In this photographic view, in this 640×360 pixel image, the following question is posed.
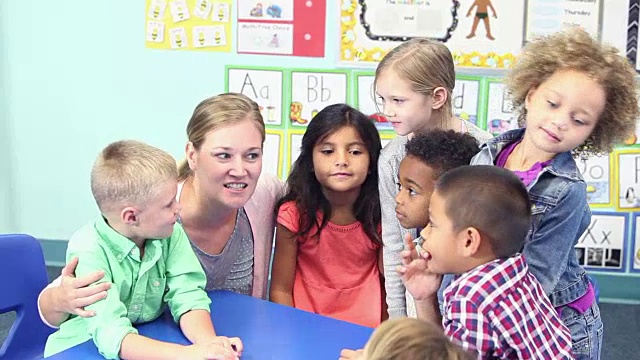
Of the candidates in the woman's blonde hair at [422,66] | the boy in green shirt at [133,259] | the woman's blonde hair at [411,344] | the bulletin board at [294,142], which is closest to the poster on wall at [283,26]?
the bulletin board at [294,142]

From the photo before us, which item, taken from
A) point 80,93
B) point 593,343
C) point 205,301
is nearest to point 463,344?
point 593,343

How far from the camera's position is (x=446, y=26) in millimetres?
3385

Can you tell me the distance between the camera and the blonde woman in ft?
5.81

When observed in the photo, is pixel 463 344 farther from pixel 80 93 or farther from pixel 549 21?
pixel 80 93

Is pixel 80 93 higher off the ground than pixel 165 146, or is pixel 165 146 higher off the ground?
pixel 80 93

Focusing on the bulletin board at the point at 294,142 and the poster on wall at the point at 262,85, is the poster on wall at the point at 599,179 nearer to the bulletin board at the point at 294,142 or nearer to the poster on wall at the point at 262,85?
the bulletin board at the point at 294,142

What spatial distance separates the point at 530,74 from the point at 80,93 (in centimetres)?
274

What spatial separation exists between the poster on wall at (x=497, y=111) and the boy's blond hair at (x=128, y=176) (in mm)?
2243

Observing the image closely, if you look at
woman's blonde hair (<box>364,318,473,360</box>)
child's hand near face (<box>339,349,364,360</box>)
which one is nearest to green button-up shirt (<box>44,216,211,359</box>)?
child's hand near face (<box>339,349,364,360</box>)

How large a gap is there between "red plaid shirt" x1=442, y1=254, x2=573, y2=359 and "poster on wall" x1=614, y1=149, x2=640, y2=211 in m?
2.38

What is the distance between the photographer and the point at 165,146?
12.0 feet

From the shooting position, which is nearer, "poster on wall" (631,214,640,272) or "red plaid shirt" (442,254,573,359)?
"red plaid shirt" (442,254,573,359)

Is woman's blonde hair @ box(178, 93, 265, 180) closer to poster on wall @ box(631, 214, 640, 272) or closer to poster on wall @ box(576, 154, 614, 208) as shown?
poster on wall @ box(576, 154, 614, 208)

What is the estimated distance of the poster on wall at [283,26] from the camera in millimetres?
3453
